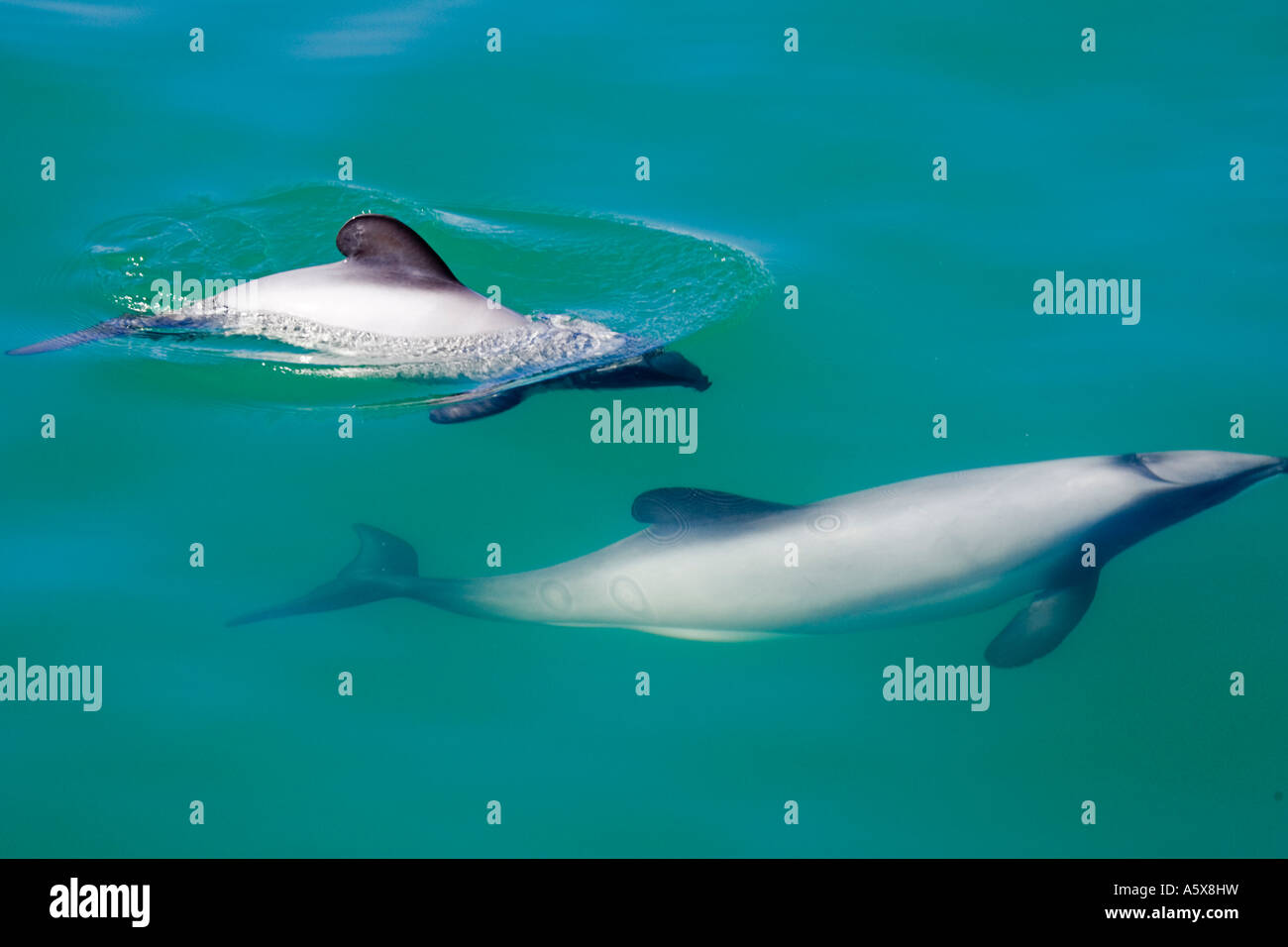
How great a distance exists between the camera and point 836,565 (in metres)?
6.84

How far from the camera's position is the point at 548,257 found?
9766mm

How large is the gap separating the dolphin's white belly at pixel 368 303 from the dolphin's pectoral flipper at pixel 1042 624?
3.86 meters

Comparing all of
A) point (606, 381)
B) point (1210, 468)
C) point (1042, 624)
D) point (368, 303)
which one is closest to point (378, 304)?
point (368, 303)

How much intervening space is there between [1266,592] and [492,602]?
4.31m

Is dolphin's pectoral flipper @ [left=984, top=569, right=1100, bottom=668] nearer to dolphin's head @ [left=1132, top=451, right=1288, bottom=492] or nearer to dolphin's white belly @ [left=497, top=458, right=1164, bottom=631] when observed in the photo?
dolphin's white belly @ [left=497, top=458, right=1164, bottom=631]

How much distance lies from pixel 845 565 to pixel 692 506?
2.98 feet

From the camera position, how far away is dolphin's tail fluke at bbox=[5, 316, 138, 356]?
8117mm

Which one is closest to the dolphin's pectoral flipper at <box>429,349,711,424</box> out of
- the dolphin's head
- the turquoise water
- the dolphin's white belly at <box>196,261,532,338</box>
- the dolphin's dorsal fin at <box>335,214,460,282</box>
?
the turquoise water

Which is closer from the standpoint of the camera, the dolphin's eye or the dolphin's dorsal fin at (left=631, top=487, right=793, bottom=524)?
the dolphin's dorsal fin at (left=631, top=487, right=793, bottom=524)

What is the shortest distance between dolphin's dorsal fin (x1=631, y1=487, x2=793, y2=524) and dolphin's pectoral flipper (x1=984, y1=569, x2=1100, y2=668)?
4.51 feet

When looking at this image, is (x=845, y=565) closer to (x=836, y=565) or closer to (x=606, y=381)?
(x=836, y=565)

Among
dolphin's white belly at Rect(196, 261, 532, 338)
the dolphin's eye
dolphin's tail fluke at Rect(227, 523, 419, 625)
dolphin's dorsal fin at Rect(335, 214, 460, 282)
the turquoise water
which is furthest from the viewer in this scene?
dolphin's dorsal fin at Rect(335, 214, 460, 282)

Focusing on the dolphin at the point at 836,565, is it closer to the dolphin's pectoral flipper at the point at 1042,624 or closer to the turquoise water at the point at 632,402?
the dolphin's pectoral flipper at the point at 1042,624

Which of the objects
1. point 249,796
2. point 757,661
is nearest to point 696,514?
point 757,661
